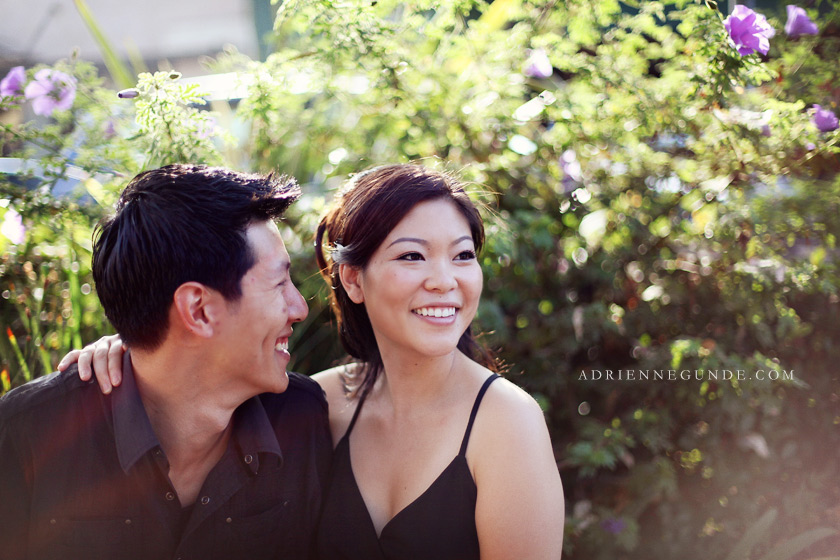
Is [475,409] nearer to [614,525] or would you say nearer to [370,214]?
[370,214]

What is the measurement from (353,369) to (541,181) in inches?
48.8

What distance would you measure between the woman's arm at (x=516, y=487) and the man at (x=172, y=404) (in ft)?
1.98

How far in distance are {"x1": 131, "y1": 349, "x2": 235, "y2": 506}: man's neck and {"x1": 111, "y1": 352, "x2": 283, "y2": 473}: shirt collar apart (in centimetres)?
5

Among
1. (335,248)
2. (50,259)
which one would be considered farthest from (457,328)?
(50,259)

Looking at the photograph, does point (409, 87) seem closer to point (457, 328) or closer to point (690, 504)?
point (457, 328)

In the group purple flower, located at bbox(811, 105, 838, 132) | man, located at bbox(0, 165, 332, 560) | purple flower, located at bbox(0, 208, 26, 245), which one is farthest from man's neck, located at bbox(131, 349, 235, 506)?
purple flower, located at bbox(811, 105, 838, 132)

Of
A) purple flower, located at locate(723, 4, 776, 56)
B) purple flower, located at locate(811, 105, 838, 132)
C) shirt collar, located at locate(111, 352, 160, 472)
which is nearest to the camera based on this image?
shirt collar, located at locate(111, 352, 160, 472)

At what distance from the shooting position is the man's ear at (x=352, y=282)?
2.06 metres

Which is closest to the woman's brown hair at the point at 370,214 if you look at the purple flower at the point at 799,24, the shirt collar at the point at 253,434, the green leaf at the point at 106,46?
the shirt collar at the point at 253,434

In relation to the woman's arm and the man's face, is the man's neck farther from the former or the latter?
the woman's arm

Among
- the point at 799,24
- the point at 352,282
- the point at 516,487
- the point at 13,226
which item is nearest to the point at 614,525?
the point at 516,487

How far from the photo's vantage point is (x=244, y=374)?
190 centimetres

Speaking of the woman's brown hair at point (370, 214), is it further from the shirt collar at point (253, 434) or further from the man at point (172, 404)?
the shirt collar at point (253, 434)

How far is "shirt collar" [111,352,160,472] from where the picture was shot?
1.77 metres
